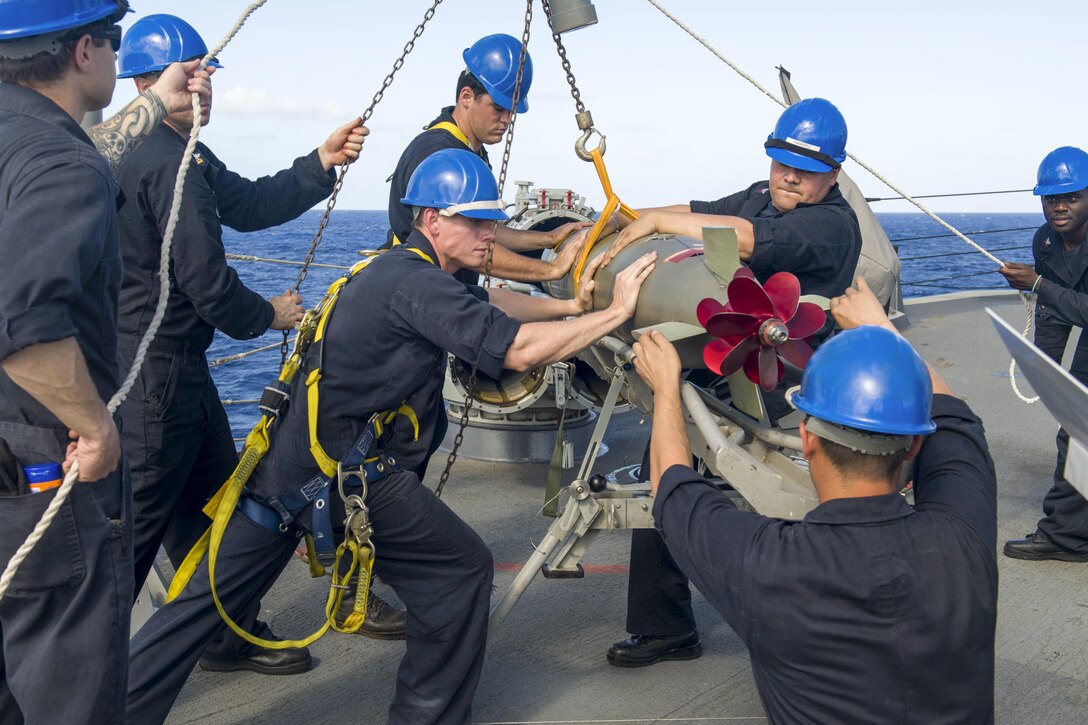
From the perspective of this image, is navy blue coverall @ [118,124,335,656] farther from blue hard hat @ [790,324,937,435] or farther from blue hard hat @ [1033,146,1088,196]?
blue hard hat @ [1033,146,1088,196]

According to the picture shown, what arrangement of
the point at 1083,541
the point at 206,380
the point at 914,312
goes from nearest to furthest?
the point at 206,380 < the point at 1083,541 < the point at 914,312

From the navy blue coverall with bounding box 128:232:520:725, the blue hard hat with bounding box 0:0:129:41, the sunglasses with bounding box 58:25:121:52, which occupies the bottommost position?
the navy blue coverall with bounding box 128:232:520:725

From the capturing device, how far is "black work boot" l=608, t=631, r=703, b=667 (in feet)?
13.5

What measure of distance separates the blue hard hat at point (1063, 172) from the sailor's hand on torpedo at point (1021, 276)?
1.39ft

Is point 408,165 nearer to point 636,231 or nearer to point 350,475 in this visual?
point 636,231

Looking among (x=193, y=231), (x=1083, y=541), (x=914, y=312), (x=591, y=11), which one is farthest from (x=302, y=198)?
(x=914, y=312)

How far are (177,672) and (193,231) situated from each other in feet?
5.29

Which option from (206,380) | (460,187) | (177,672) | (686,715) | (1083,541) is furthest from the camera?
(1083,541)

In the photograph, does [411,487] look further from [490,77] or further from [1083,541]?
[1083,541]

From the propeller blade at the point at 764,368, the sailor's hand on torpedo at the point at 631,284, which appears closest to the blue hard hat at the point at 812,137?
the sailor's hand on torpedo at the point at 631,284

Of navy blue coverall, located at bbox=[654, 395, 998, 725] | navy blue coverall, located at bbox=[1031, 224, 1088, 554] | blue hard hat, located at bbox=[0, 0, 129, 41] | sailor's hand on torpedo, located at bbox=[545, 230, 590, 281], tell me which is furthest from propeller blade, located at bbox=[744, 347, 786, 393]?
navy blue coverall, located at bbox=[1031, 224, 1088, 554]

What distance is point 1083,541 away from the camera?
5102 millimetres

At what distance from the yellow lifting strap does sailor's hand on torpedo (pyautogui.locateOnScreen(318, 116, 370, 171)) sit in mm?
1048

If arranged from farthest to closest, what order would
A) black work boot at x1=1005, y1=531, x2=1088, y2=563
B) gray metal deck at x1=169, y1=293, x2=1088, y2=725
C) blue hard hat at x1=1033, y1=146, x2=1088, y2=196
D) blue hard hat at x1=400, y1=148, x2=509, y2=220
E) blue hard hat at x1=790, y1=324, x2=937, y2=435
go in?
blue hard hat at x1=1033, y1=146, x2=1088, y2=196 → black work boot at x1=1005, y1=531, x2=1088, y2=563 → gray metal deck at x1=169, y1=293, x2=1088, y2=725 → blue hard hat at x1=400, y1=148, x2=509, y2=220 → blue hard hat at x1=790, y1=324, x2=937, y2=435
